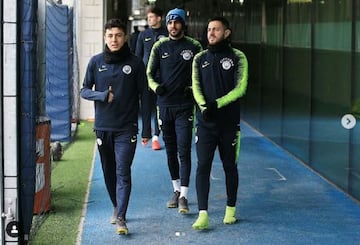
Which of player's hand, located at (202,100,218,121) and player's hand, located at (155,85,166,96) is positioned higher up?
player's hand, located at (155,85,166,96)

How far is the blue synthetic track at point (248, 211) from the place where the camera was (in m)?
5.87

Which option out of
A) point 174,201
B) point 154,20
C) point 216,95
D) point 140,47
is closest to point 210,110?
point 216,95

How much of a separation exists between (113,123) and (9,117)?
130 cm

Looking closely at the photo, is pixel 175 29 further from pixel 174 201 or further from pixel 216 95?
pixel 174 201

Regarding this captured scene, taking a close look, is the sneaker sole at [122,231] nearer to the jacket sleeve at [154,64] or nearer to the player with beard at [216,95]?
the player with beard at [216,95]

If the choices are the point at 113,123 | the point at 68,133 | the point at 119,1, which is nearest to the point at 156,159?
the point at 68,133

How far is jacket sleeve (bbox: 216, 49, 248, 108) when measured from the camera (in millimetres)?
5973

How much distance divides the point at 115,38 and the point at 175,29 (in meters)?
0.96

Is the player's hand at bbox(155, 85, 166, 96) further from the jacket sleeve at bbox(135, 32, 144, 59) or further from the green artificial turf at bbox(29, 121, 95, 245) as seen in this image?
the jacket sleeve at bbox(135, 32, 144, 59)

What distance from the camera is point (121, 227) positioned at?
5.91 metres

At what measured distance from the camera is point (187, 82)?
22.2 feet

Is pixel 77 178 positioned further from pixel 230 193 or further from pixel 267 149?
pixel 267 149

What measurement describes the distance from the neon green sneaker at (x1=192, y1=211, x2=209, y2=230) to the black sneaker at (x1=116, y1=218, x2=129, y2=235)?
1.99 feet

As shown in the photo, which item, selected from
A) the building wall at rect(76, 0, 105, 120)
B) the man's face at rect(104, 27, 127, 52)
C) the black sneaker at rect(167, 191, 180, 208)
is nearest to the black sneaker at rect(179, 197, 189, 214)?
the black sneaker at rect(167, 191, 180, 208)
